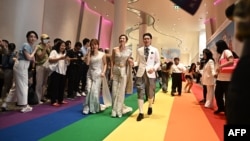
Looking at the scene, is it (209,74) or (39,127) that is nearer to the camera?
(39,127)

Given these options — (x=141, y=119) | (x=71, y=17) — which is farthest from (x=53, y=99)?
(x=71, y=17)

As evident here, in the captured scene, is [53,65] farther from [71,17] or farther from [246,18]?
[71,17]

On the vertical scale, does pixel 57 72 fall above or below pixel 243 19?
below

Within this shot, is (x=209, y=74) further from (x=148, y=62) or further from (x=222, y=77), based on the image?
(x=148, y=62)

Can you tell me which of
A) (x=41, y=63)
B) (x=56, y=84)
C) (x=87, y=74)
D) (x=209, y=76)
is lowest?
(x=56, y=84)

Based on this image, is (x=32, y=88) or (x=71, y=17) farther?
(x=71, y=17)

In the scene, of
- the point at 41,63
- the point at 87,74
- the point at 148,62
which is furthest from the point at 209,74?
the point at 41,63

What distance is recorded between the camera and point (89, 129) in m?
3.98

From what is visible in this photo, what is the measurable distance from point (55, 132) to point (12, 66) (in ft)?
8.32

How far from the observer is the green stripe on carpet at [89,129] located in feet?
11.3

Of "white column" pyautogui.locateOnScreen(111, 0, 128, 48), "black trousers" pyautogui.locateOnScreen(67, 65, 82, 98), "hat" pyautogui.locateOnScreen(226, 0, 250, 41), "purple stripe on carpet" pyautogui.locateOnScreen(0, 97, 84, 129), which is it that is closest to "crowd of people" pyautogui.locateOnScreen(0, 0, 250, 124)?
"purple stripe on carpet" pyautogui.locateOnScreen(0, 97, 84, 129)

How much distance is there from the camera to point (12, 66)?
5.59 meters

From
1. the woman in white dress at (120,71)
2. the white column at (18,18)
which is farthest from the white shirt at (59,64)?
the white column at (18,18)

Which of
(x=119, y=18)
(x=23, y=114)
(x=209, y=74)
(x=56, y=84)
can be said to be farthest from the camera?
(x=119, y=18)
